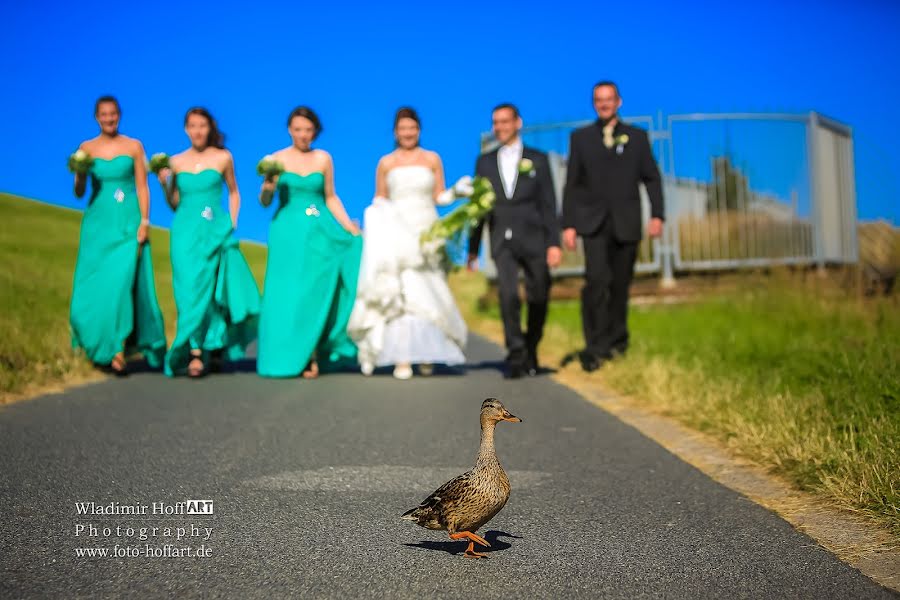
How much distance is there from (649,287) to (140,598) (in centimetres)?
1613

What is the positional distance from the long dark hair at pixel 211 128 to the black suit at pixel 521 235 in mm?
2790

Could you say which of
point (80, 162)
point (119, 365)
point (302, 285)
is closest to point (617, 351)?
point (302, 285)

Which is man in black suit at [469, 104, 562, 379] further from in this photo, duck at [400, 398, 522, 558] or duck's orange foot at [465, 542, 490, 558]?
duck at [400, 398, 522, 558]

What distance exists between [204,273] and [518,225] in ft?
10.5

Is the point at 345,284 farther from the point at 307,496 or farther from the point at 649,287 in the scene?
the point at 649,287

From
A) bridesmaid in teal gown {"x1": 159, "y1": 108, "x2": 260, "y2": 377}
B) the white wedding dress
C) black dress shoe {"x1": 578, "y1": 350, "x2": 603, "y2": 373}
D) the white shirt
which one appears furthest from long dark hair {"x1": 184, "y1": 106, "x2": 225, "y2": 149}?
black dress shoe {"x1": 578, "y1": 350, "x2": 603, "y2": 373}

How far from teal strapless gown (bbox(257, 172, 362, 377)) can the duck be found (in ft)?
23.0

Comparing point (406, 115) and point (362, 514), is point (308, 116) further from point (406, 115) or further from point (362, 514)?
point (362, 514)

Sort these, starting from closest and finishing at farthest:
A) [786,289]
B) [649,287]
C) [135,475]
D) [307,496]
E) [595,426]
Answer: [307,496]
[135,475]
[595,426]
[786,289]
[649,287]

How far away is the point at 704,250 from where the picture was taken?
18641 mm

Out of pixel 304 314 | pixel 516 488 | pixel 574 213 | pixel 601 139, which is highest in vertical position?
pixel 601 139

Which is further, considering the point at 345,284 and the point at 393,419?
the point at 345,284

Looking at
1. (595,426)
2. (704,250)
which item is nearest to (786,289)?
(704,250)

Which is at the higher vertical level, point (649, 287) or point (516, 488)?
point (649, 287)
